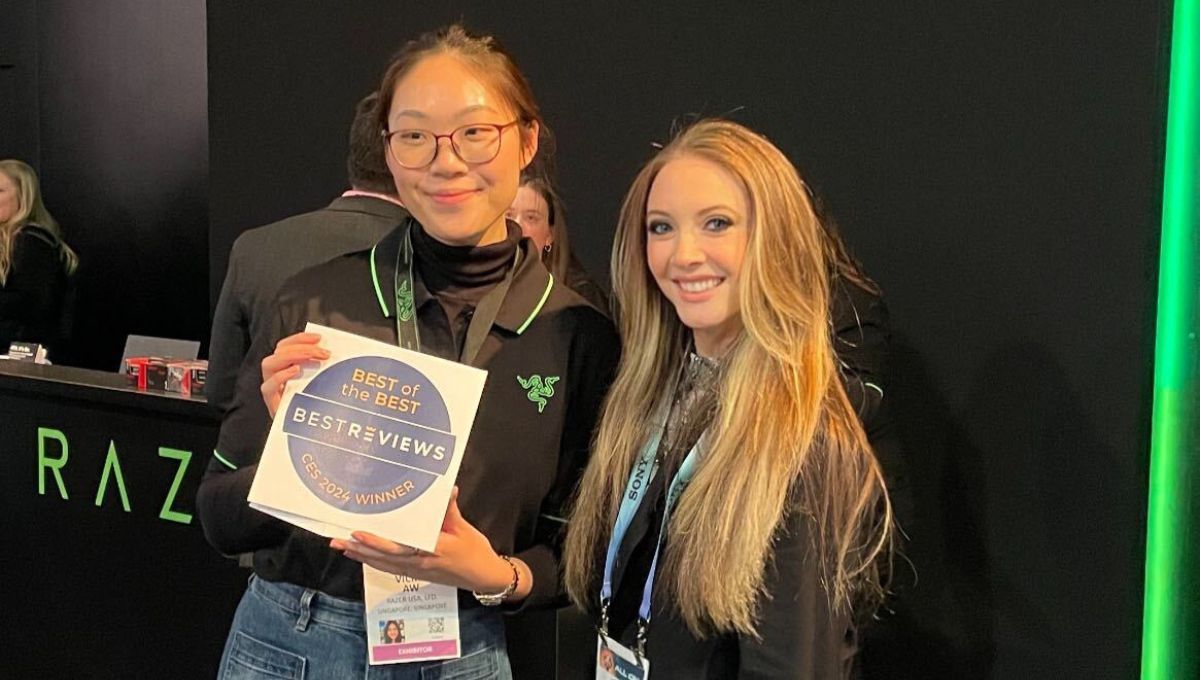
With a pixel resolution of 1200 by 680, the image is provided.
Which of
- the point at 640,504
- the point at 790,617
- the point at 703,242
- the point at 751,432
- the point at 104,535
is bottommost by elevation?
the point at 104,535

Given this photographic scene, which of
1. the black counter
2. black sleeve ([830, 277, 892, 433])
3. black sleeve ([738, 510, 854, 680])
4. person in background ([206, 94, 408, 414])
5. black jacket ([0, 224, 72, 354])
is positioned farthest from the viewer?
black jacket ([0, 224, 72, 354])

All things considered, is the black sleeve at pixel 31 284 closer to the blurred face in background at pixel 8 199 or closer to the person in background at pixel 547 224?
the blurred face in background at pixel 8 199

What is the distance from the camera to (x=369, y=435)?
1.49 metres

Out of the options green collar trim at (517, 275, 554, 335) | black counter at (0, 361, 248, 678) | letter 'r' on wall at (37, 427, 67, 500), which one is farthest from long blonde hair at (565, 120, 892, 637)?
letter 'r' on wall at (37, 427, 67, 500)

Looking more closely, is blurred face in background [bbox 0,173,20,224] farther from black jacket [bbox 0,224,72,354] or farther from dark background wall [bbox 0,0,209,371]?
dark background wall [bbox 0,0,209,371]

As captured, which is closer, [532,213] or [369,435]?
[369,435]

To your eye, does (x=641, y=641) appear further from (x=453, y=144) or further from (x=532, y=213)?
(x=532, y=213)

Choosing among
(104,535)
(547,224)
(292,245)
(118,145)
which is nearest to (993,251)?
(547,224)

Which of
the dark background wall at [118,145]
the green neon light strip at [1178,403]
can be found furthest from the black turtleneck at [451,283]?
the dark background wall at [118,145]

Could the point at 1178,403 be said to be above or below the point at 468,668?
above

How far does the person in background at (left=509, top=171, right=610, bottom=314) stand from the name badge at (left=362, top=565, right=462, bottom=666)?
137cm

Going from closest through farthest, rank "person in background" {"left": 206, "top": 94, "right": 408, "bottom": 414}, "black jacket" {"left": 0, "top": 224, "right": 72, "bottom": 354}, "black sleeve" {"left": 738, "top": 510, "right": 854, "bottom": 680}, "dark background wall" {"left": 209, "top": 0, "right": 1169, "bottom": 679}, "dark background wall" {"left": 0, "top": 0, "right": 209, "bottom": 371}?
"black sleeve" {"left": 738, "top": 510, "right": 854, "bottom": 680}
"dark background wall" {"left": 209, "top": 0, "right": 1169, "bottom": 679}
"person in background" {"left": 206, "top": 94, "right": 408, "bottom": 414}
"black jacket" {"left": 0, "top": 224, "right": 72, "bottom": 354}
"dark background wall" {"left": 0, "top": 0, "right": 209, "bottom": 371}

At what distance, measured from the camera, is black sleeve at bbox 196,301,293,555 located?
1.60 m

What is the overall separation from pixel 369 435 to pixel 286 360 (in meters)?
0.14
